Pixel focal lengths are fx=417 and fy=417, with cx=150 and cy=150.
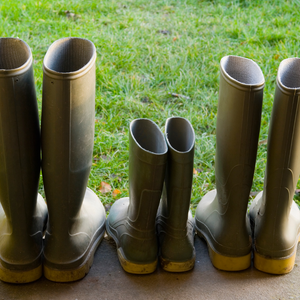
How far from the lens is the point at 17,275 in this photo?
5.30 feet

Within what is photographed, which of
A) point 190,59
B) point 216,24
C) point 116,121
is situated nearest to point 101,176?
point 116,121

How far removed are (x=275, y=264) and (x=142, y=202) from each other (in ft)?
2.01

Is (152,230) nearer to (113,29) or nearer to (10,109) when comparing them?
(10,109)

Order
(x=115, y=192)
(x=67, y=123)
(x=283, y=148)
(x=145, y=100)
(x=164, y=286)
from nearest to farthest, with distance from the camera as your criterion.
Result: (x=67, y=123) < (x=283, y=148) < (x=164, y=286) < (x=115, y=192) < (x=145, y=100)

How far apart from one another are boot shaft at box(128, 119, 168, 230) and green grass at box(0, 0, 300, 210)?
611mm

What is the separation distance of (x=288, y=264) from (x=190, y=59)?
2.24 m

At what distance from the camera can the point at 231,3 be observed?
4.61 meters

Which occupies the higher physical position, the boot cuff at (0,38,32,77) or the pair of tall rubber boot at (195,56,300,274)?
the boot cuff at (0,38,32,77)

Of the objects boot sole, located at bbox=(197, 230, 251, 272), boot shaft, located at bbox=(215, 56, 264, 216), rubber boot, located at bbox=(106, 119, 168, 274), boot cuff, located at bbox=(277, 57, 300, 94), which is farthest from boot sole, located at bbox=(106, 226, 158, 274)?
boot cuff, located at bbox=(277, 57, 300, 94)

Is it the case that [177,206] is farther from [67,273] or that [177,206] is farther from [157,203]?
[67,273]

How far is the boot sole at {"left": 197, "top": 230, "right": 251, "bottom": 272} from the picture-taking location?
5.61 feet

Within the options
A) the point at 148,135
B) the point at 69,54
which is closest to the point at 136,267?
the point at 148,135

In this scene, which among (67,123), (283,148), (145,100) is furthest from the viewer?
(145,100)

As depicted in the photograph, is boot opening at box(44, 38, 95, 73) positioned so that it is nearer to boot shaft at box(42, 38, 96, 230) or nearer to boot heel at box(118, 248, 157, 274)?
boot shaft at box(42, 38, 96, 230)
